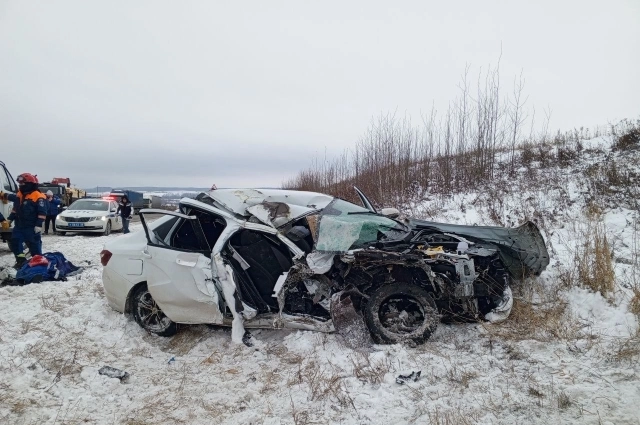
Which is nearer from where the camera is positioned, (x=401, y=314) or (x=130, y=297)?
(x=401, y=314)

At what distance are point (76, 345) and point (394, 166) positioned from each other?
11.9 meters

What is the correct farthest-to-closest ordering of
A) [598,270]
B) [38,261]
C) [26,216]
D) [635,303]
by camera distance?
1. [26,216]
2. [38,261]
3. [598,270]
4. [635,303]

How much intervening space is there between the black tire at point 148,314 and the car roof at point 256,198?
4.66 feet

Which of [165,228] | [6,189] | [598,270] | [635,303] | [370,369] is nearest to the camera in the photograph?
[370,369]

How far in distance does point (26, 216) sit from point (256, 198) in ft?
17.5

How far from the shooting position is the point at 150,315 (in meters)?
4.44

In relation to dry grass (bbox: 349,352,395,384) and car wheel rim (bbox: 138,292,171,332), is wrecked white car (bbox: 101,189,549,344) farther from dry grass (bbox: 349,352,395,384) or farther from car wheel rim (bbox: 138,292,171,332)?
dry grass (bbox: 349,352,395,384)

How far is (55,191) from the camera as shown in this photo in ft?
63.6

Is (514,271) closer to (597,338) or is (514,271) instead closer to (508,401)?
(597,338)

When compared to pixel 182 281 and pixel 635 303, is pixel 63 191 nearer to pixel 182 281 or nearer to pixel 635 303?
pixel 182 281

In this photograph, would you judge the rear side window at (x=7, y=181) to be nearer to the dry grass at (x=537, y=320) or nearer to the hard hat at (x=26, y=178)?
the hard hat at (x=26, y=178)

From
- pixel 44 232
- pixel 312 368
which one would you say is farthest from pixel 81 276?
pixel 44 232

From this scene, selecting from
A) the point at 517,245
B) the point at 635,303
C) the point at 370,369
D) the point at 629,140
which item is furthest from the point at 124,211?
the point at 629,140

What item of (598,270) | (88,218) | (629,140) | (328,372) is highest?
(629,140)
